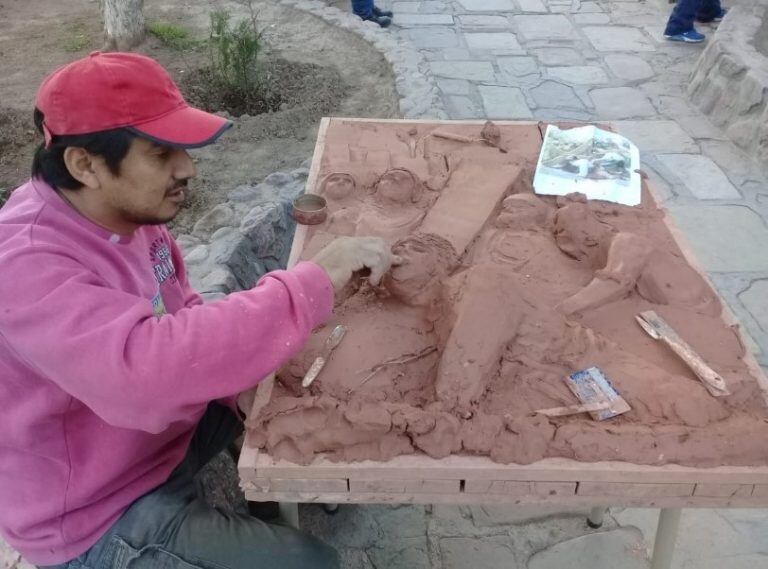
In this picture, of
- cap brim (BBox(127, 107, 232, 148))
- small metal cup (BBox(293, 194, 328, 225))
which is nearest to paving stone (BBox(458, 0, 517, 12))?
small metal cup (BBox(293, 194, 328, 225))

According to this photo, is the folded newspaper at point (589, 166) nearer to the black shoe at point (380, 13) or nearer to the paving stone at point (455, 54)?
the paving stone at point (455, 54)

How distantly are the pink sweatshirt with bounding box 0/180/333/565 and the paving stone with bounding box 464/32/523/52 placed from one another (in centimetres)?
492

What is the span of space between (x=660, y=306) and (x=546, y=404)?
0.52m

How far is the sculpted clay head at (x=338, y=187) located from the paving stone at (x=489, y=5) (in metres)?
4.98

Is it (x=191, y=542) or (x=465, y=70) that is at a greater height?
(x=191, y=542)

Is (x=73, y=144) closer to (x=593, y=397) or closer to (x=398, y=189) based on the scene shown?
(x=398, y=189)

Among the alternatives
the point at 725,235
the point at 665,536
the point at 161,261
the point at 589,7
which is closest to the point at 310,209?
the point at 161,261

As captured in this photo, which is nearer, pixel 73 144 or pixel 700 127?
pixel 73 144

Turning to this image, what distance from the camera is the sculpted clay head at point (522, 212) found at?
87.7 inches

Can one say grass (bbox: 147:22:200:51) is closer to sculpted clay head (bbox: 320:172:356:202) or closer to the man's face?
sculpted clay head (bbox: 320:172:356:202)

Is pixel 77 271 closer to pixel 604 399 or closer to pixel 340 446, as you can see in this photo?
pixel 340 446

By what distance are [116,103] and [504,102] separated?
4075mm

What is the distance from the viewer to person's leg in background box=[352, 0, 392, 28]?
20.9 feet

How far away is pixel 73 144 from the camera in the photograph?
1465mm
